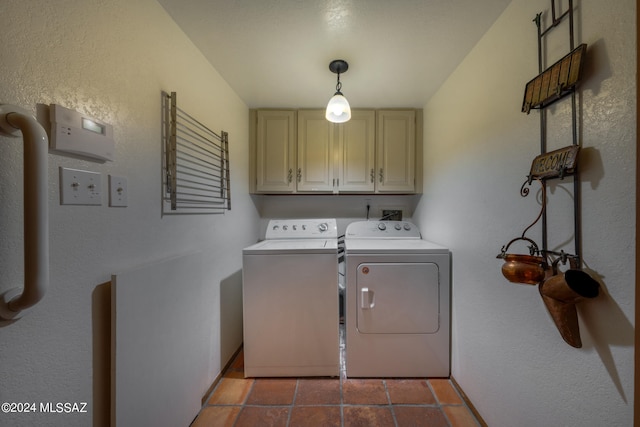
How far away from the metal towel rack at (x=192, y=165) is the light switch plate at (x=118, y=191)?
233mm

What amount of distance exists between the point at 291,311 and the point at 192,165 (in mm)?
1200

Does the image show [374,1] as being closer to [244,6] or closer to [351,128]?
[244,6]

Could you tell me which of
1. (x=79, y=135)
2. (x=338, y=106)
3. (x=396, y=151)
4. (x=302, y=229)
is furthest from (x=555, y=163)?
(x=302, y=229)

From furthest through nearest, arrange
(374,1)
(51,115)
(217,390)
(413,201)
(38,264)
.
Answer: (413,201), (217,390), (374,1), (51,115), (38,264)

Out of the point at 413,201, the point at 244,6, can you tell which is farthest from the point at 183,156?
the point at 413,201

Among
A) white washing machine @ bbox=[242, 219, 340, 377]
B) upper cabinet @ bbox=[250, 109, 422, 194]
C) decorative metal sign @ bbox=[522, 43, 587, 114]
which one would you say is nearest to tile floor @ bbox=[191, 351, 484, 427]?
white washing machine @ bbox=[242, 219, 340, 377]

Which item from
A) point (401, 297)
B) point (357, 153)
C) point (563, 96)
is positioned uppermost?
point (357, 153)

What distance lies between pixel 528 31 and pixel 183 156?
5.92 feet

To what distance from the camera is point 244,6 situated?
3.87 ft

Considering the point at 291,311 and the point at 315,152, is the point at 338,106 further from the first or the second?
the point at 291,311

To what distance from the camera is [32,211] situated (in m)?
0.58

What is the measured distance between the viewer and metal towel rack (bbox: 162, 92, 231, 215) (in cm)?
122

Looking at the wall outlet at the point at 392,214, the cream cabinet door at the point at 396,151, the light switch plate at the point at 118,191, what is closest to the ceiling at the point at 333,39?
the cream cabinet door at the point at 396,151

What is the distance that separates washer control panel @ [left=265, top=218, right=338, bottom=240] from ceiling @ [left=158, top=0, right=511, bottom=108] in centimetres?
125
